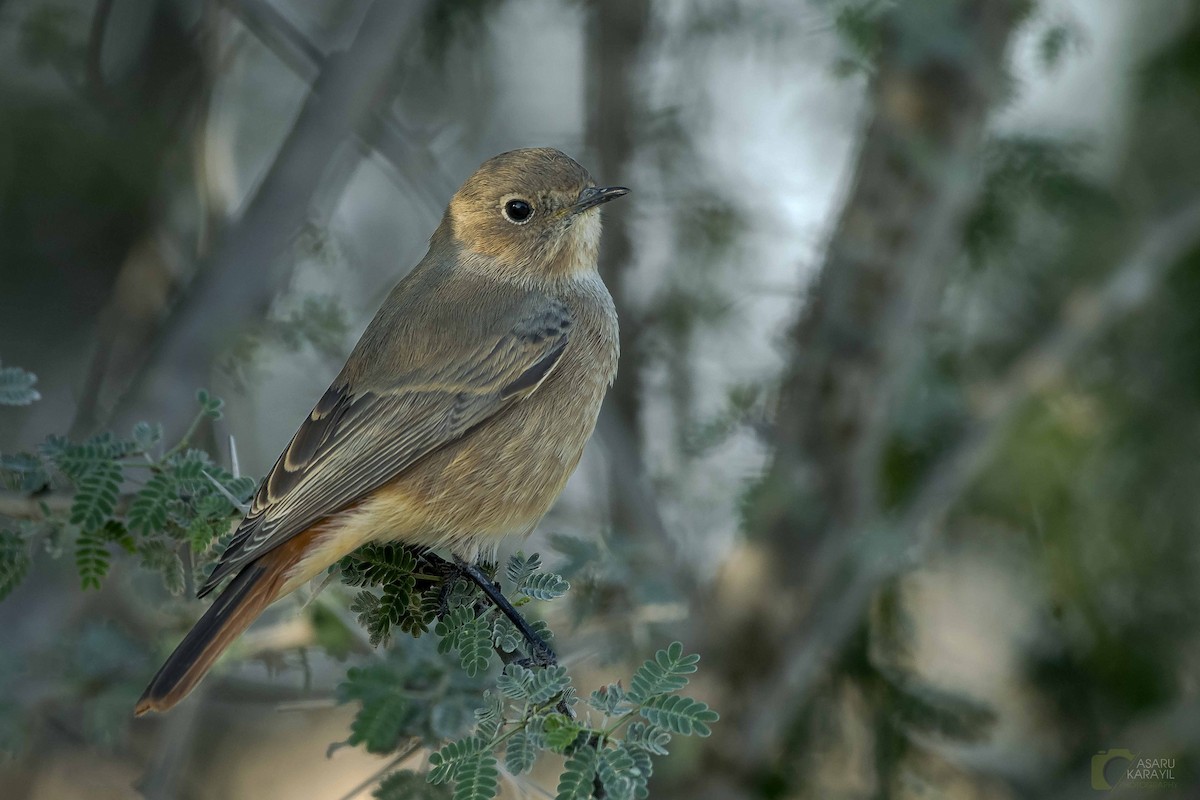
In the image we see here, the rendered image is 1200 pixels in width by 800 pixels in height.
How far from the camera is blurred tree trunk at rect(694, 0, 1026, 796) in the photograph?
4980mm

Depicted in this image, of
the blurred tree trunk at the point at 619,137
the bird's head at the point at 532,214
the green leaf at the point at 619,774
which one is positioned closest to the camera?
the green leaf at the point at 619,774

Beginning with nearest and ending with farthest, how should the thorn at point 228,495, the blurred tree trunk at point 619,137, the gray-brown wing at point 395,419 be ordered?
the thorn at point 228,495 → the gray-brown wing at point 395,419 → the blurred tree trunk at point 619,137

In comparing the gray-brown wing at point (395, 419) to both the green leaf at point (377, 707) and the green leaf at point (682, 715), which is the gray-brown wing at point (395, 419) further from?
the green leaf at point (682, 715)

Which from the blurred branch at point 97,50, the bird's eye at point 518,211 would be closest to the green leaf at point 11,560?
the bird's eye at point 518,211

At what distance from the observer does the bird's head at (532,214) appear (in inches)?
154

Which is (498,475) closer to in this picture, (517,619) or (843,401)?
(517,619)

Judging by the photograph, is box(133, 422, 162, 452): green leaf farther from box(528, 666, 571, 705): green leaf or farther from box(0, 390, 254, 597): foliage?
box(528, 666, 571, 705): green leaf

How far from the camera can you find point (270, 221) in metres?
4.32

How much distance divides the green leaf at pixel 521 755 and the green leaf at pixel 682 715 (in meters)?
0.25

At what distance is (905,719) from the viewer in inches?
188

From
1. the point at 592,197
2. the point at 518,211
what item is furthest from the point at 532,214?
the point at 592,197

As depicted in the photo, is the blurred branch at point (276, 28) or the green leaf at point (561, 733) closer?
the green leaf at point (561, 733)

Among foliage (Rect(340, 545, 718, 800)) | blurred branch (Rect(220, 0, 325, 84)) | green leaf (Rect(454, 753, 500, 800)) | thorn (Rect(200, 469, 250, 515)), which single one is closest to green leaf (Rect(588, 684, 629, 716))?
foliage (Rect(340, 545, 718, 800))

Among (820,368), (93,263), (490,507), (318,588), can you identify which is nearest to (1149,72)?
(820,368)
